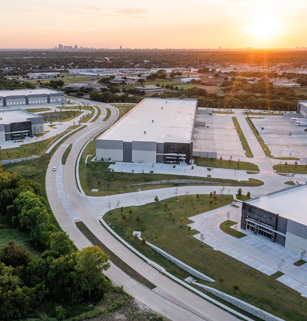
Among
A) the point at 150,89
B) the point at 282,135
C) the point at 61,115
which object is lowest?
the point at 282,135

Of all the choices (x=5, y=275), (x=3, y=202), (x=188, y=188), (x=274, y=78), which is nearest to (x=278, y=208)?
(x=188, y=188)

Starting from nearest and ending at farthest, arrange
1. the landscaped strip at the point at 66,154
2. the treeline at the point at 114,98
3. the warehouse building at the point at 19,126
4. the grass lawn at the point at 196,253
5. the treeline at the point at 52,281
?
1. the treeline at the point at 52,281
2. the grass lawn at the point at 196,253
3. the landscaped strip at the point at 66,154
4. the warehouse building at the point at 19,126
5. the treeline at the point at 114,98

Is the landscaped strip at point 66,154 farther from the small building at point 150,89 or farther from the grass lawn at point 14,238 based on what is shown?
the small building at point 150,89

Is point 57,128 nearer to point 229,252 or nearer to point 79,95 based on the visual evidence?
point 79,95

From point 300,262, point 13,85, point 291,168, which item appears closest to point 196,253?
point 300,262

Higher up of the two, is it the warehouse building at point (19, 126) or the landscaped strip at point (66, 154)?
the warehouse building at point (19, 126)

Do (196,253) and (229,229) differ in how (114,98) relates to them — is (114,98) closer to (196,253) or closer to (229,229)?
(229,229)

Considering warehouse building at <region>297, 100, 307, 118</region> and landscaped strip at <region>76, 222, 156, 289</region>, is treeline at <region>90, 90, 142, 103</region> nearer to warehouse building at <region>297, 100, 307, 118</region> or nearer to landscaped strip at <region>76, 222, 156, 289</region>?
warehouse building at <region>297, 100, 307, 118</region>

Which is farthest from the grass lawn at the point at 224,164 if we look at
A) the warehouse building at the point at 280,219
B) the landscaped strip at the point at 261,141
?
the warehouse building at the point at 280,219
